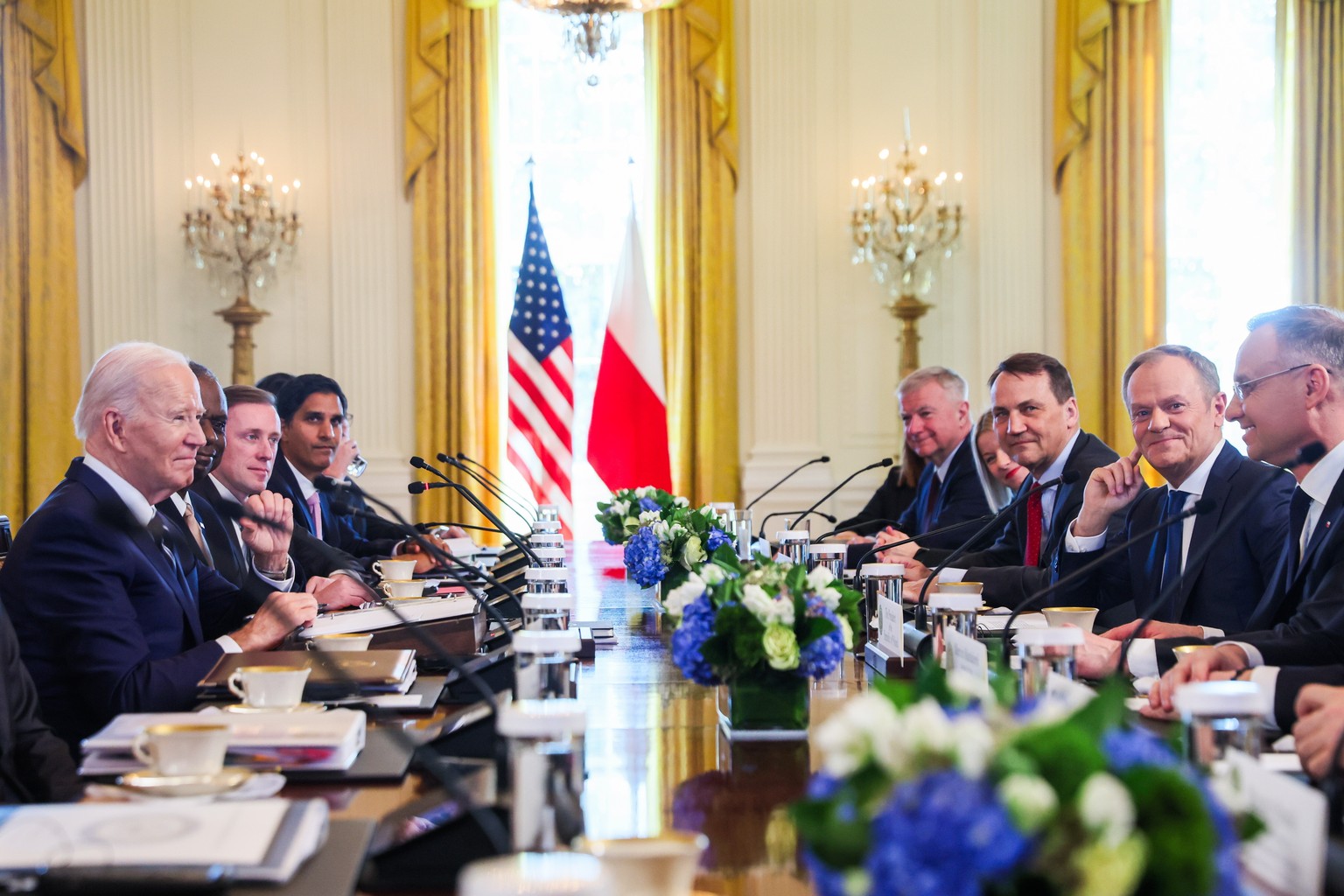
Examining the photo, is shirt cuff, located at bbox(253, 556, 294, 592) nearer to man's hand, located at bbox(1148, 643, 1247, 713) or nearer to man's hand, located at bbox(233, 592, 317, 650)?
man's hand, located at bbox(233, 592, 317, 650)

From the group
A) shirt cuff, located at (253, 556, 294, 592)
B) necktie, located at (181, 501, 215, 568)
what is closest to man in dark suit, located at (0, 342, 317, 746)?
necktie, located at (181, 501, 215, 568)

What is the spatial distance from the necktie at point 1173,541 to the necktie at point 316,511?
9.63 feet

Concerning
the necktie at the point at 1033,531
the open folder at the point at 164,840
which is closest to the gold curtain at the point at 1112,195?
the necktie at the point at 1033,531

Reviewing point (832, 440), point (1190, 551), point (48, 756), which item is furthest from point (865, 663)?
point (832, 440)

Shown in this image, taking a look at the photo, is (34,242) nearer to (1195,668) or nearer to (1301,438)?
(1301,438)

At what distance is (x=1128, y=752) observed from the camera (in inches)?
27.8

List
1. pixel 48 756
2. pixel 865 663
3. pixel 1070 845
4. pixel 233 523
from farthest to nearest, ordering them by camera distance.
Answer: pixel 233 523 → pixel 865 663 → pixel 48 756 → pixel 1070 845

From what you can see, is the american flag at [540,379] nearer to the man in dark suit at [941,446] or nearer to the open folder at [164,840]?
the man in dark suit at [941,446]

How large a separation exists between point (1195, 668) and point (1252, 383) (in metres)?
0.90

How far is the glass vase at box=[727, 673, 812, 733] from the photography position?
5.76ft

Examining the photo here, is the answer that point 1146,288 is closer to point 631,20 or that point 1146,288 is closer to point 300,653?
point 631,20

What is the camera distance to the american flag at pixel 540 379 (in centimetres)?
652

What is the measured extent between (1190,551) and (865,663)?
910mm

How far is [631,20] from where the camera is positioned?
7.29 metres
